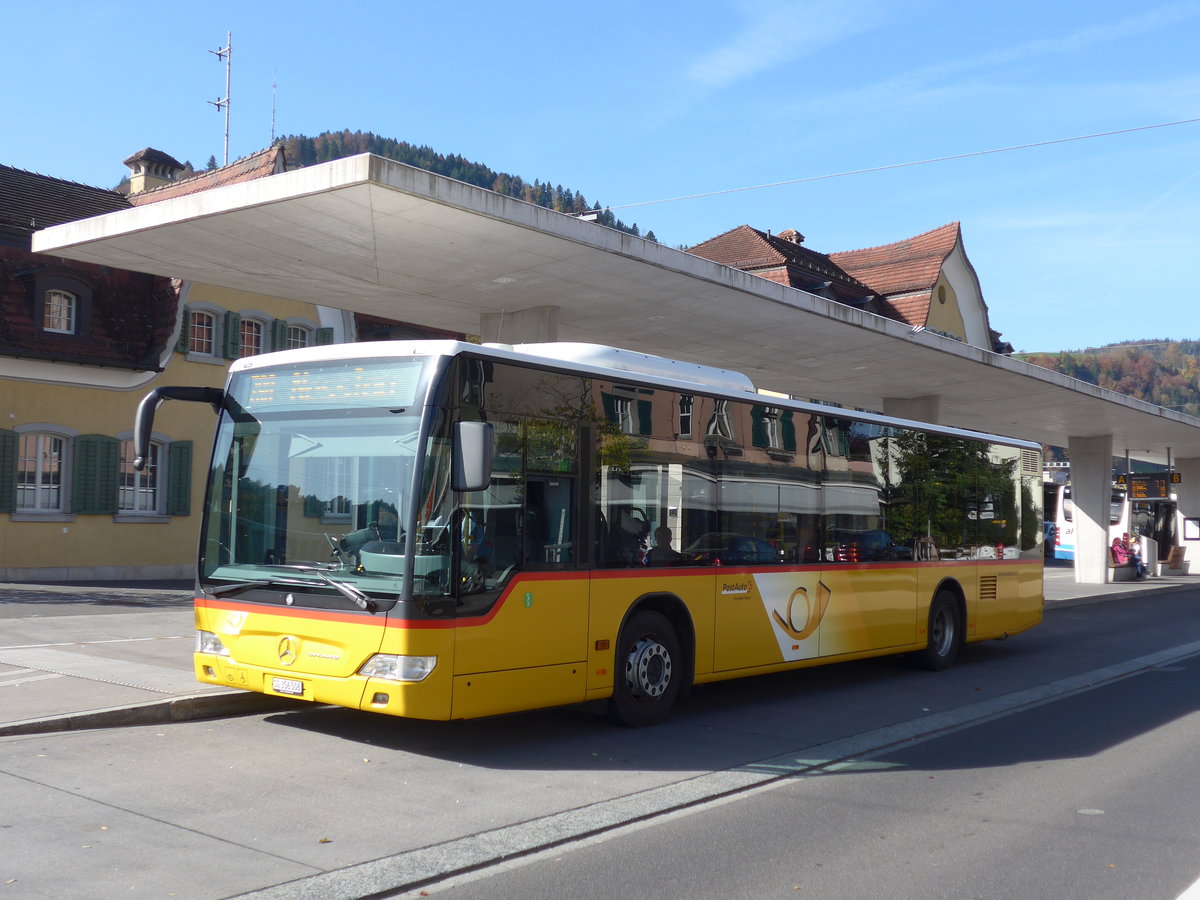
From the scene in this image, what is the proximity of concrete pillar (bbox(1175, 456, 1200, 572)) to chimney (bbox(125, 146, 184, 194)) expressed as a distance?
37.0m

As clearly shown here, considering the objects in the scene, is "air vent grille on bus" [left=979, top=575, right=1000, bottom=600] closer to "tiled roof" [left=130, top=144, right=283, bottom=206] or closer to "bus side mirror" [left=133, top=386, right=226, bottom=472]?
"bus side mirror" [left=133, top=386, right=226, bottom=472]

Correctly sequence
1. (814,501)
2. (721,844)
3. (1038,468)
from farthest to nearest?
(1038,468) → (814,501) → (721,844)

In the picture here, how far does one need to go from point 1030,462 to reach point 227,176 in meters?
24.1

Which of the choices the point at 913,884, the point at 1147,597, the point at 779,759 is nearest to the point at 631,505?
the point at 779,759

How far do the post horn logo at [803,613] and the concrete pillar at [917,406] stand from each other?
15.3m

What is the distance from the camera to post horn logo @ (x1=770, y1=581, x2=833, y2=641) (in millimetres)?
11234

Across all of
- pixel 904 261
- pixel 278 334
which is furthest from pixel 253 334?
pixel 904 261

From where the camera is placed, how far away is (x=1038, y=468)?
17.1m

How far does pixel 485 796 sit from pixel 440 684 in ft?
2.74

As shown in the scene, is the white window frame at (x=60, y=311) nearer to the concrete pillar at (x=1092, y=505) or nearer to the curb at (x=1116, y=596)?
the curb at (x=1116, y=596)

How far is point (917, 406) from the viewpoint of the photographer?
87.6 ft

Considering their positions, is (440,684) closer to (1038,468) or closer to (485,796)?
(485,796)

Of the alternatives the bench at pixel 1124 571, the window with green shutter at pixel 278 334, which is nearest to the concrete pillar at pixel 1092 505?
the bench at pixel 1124 571

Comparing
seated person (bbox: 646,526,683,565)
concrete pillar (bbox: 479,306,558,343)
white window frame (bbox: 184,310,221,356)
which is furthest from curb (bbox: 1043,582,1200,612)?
white window frame (bbox: 184,310,221,356)
